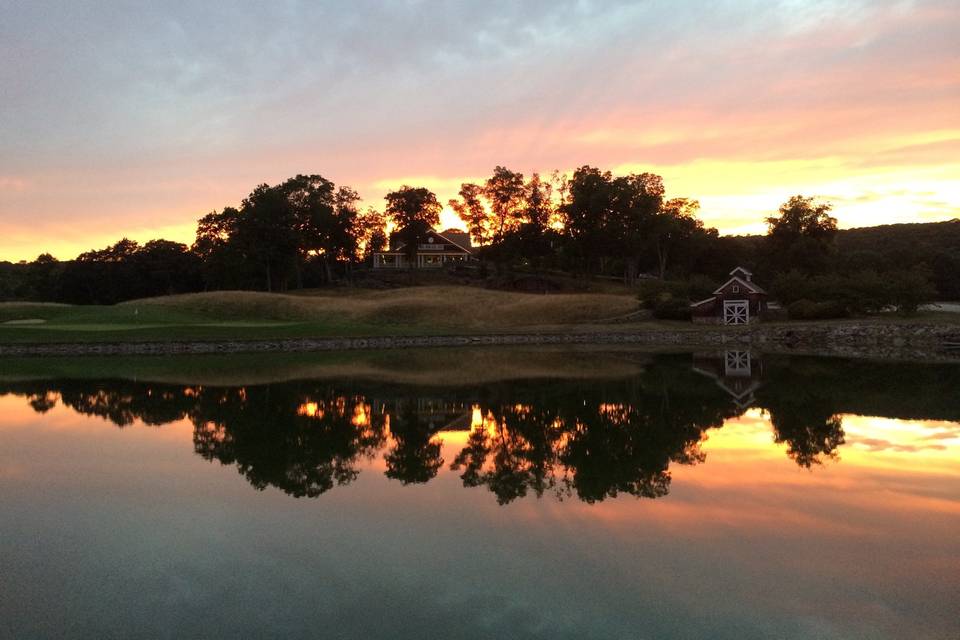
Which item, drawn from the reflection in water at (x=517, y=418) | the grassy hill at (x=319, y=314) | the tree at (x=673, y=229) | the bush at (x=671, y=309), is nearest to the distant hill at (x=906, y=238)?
the tree at (x=673, y=229)

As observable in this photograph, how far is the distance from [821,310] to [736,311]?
838 cm

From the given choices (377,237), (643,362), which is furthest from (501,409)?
(377,237)

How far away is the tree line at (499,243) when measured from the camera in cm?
10088

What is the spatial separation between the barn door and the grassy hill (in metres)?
9.42

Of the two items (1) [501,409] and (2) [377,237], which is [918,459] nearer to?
(1) [501,409]

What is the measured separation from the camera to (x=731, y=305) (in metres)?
71.2

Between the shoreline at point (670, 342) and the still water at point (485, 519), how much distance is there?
28153 mm

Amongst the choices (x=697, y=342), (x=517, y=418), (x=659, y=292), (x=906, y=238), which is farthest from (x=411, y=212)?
(x=906, y=238)

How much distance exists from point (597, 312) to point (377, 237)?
244 ft

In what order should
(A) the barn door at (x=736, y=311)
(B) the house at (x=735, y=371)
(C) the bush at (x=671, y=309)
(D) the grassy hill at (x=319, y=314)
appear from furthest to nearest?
1. (C) the bush at (x=671, y=309)
2. (A) the barn door at (x=736, y=311)
3. (D) the grassy hill at (x=319, y=314)
4. (B) the house at (x=735, y=371)

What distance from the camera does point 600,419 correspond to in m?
21.4

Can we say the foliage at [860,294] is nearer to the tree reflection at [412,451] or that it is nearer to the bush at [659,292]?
the bush at [659,292]

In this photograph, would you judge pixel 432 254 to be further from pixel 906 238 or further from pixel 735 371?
pixel 906 238

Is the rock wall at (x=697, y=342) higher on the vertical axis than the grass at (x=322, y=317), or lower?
lower
